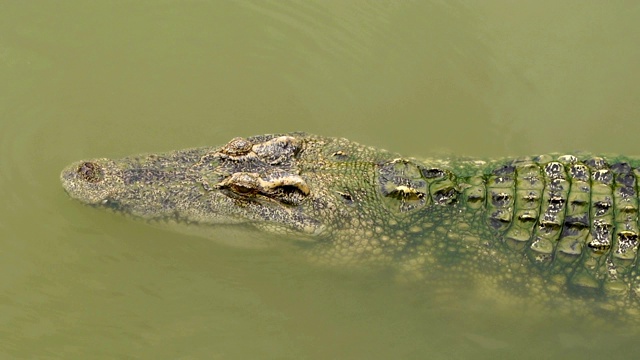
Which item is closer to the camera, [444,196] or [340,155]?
[444,196]

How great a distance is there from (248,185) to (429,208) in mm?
1476

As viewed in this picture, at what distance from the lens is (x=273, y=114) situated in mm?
6539

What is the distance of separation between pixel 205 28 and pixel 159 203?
2443mm

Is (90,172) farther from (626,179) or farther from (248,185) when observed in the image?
(626,179)

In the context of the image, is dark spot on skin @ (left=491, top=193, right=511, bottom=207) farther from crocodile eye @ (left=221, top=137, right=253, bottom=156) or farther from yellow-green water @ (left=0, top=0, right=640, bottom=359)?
crocodile eye @ (left=221, top=137, right=253, bottom=156)

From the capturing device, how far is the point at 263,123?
6484mm

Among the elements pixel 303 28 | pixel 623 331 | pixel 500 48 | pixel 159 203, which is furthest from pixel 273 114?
pixel 623 331

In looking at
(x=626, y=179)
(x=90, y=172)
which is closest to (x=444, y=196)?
(x=626, y=179)

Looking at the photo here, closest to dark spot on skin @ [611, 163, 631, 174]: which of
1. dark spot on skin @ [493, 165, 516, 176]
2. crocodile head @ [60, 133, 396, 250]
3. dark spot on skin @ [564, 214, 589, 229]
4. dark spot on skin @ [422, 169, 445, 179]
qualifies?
dark spot on skin @ [564, 214, 589, 229]

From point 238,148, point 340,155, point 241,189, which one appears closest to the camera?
point 241,189

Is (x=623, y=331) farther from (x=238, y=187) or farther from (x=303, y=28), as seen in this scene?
(x=303, y=28)

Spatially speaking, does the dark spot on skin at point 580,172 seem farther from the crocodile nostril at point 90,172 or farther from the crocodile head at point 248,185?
the crocodile nostril at point 90,172

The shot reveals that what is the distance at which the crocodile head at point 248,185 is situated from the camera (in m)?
5.16

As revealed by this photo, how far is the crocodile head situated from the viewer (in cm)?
516
